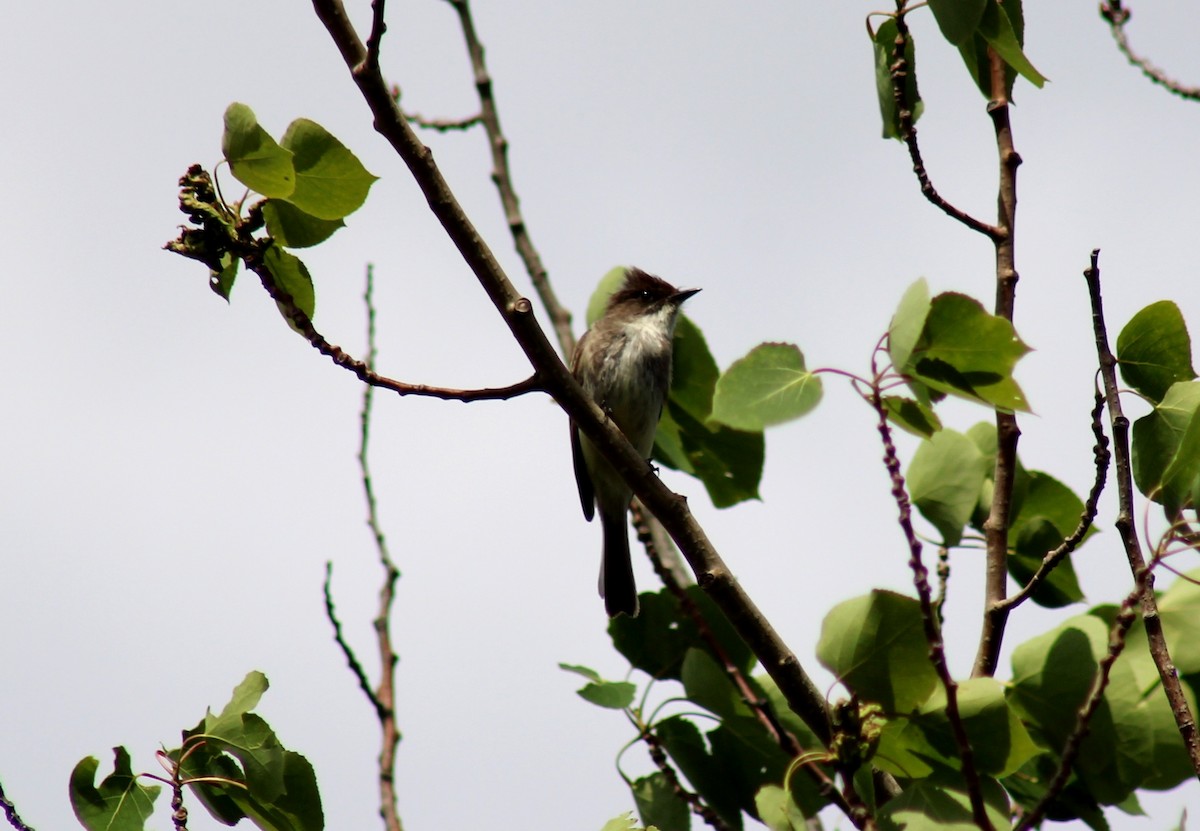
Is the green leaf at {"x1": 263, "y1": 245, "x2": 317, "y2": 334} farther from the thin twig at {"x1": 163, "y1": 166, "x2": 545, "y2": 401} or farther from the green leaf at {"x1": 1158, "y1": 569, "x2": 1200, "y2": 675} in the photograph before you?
the green leaf at {"x1": 1158, "y1": 569, "x2": 1200, "y2": 675}

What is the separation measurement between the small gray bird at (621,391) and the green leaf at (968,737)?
357cm

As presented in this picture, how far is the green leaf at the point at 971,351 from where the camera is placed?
2584 mm

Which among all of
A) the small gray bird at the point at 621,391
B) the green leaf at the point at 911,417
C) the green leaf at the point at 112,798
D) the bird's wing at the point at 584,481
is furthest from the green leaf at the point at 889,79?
the bird's wing at the point at 584,481

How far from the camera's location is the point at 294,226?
2.94m

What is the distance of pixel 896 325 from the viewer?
2.63m

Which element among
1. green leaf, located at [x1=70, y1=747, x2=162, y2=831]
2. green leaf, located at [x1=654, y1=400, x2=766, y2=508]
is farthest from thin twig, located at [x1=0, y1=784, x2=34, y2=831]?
green leaf, located at [x1=654, y1=400, x2=766, y2=508]

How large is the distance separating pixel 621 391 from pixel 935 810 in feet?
13.7

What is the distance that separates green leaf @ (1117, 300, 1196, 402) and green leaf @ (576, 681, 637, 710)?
1484mm

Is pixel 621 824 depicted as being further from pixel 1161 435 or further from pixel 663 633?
pixel 1161 435

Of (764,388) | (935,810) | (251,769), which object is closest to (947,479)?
(764,388)

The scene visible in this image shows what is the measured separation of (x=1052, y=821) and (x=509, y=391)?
175 cm

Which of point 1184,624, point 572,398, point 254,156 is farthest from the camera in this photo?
point 572,398

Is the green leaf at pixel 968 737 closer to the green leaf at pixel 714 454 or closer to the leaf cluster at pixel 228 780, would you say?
the green leaf at pixel 714 454

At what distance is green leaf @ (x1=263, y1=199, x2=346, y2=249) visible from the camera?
115 inches
